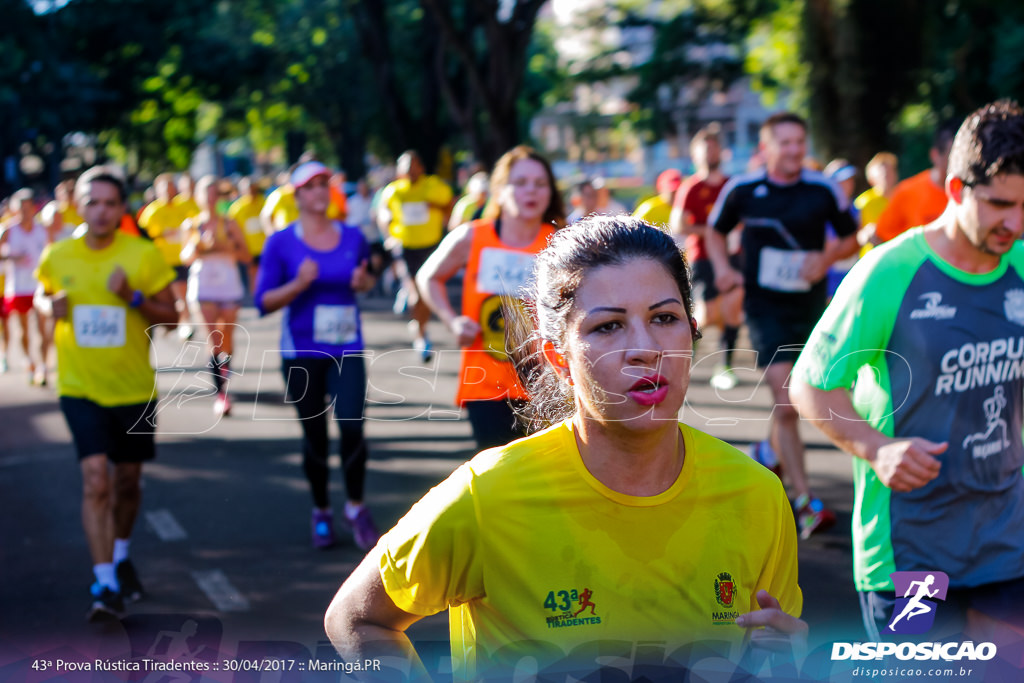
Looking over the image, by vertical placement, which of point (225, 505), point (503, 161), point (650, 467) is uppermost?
point (503, 161)

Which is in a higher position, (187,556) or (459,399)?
(459,399)

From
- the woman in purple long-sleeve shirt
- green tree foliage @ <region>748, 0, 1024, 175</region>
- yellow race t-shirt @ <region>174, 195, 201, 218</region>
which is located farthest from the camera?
green tree foliage @ <region>748, 0, 1024, 175</region>

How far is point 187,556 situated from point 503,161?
8.23 ft

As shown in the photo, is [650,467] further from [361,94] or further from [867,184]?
[361,94]

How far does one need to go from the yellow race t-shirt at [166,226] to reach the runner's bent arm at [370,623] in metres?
12.6

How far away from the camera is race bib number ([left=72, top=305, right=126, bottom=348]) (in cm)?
576

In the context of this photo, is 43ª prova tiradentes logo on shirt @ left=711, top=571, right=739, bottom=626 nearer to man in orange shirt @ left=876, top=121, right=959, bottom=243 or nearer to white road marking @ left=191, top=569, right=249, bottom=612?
white road marking @ left=191, top=569, right=249, bottom=612

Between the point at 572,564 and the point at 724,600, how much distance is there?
26 cm

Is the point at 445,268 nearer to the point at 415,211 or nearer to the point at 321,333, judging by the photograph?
the point at 321,333

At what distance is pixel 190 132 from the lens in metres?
51.4

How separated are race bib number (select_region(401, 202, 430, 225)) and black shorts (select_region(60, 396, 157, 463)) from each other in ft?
28.7

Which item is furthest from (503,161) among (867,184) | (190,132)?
(190,132)

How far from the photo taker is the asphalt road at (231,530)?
3.08 meters

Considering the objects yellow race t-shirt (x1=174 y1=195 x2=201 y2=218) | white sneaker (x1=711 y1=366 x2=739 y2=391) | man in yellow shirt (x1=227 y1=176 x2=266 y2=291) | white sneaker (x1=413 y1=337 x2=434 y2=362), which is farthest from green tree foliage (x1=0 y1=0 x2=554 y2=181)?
white sneaker (x1=711 y1=366 x2=739 y2=391)
